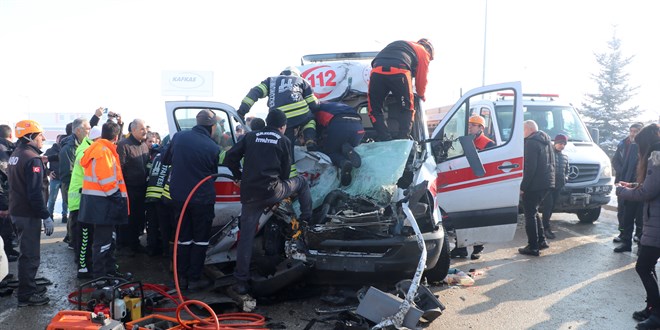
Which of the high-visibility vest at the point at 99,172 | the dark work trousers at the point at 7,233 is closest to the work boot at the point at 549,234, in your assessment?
the high-visibility vest at the point at 99,172

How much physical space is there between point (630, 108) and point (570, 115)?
752 inches

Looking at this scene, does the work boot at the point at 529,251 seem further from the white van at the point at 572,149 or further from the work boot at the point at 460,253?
the white van at the point at 572,149

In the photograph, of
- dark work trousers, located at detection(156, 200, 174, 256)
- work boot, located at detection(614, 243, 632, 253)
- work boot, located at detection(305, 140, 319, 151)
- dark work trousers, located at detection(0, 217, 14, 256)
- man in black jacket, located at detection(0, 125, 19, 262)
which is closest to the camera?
work boot, located at detection(305, 140, 319, 151)

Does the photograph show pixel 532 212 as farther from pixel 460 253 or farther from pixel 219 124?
pixel 219 124

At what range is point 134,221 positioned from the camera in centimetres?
732

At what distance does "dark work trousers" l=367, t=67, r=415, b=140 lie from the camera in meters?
5.98

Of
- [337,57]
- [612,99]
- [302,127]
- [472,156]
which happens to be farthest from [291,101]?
[612,99]

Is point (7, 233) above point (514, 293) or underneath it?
above

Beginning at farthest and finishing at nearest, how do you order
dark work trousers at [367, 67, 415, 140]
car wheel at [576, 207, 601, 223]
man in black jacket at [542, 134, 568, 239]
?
1. car wheel at [576, 207, 601, 223]
2. man in black jacket at [542, 134, 568, 239]
3. dark work trousers at [367, 67, 415, 140]

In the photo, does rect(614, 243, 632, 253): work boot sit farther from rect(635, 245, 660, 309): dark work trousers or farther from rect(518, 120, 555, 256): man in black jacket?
rect(635, 245, 660, 309): dark work trousers

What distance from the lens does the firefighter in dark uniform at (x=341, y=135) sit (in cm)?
532

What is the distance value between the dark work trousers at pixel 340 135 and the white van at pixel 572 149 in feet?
12.1

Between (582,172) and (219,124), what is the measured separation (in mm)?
6523

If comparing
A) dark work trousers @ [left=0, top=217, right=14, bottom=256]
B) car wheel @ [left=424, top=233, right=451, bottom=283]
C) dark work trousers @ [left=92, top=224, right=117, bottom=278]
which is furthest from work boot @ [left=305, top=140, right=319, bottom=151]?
dark work trousers @ [left=0, top=217, right=14, bottom=256]
